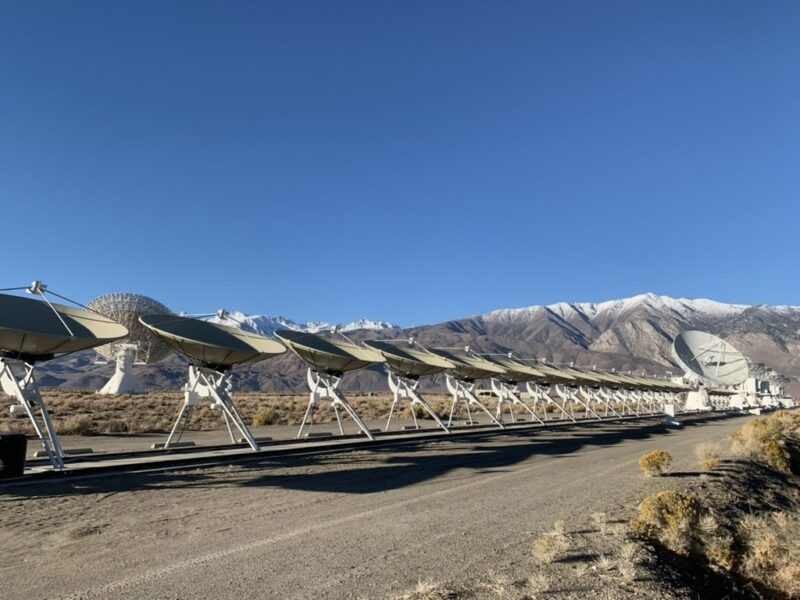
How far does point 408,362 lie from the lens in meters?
34.2

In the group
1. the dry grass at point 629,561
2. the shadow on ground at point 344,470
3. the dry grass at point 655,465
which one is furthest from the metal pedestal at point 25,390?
Answer: the dry grass at point 655,465

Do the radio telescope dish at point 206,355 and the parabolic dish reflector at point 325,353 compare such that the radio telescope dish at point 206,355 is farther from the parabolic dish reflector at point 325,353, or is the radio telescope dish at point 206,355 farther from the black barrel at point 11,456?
the black barrel at point 11,456

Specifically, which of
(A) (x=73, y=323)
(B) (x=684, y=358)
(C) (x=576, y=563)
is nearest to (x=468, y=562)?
(C) (x=576, y=563)

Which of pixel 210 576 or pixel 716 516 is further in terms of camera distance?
pixel 716 516

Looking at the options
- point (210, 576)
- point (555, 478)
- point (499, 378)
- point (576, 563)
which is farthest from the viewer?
point (499, 378)

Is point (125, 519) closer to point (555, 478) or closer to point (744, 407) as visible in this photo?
point (555, 478)

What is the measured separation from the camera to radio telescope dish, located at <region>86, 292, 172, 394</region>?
58938 millimetres

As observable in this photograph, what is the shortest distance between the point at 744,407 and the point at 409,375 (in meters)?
99.5

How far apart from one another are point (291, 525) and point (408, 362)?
2243 cm

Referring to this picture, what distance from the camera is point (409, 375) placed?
3553 centimetres

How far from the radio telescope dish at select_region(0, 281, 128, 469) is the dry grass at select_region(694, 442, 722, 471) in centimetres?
2300

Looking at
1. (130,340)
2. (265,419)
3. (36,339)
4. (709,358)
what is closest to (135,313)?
(130,340)

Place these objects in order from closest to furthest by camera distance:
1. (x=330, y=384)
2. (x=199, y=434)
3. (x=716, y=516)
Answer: (x=716, y=516), (x=330, y=384), (x=199, y=434)

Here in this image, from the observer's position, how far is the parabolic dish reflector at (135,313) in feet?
193
